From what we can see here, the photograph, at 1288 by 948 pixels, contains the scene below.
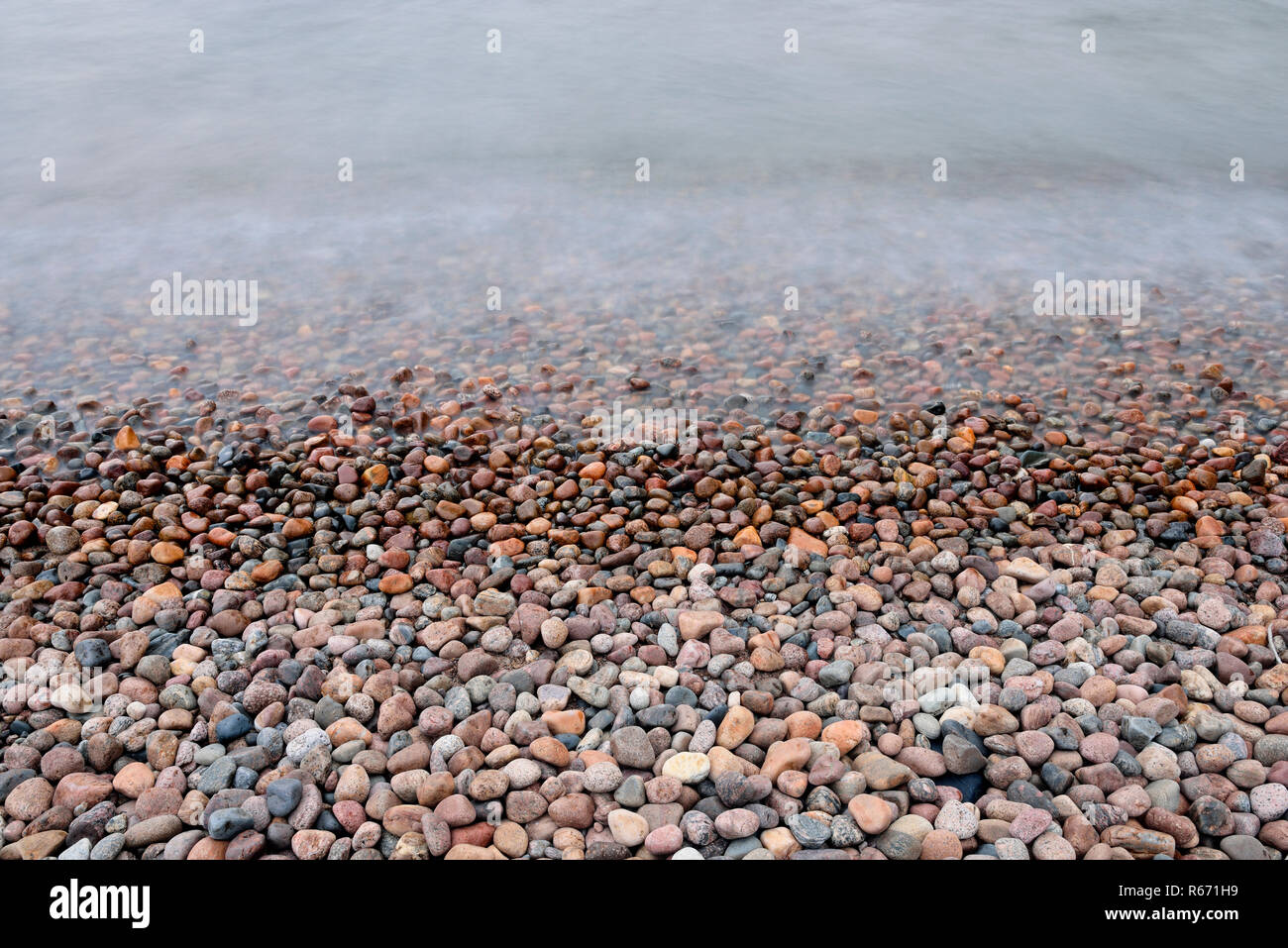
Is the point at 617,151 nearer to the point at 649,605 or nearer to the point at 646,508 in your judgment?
the point at 646,508

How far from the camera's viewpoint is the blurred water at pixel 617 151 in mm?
8297

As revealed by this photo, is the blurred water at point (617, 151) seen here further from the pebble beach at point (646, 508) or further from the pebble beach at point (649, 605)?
the pebble beach at point (649, 605)

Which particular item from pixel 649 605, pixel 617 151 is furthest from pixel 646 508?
pixel 617 151

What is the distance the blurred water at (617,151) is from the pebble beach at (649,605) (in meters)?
1.68

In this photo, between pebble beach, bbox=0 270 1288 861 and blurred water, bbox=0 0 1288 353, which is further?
blurred water, bbox=0 0 1288 353

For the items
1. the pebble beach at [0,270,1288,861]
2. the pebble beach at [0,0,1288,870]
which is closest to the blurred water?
the pebble beach at [0,0,1288,870]

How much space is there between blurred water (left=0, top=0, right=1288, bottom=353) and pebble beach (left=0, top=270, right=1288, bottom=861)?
1682mm

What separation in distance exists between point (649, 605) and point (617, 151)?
8839 mm

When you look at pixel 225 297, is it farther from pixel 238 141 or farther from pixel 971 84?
pixel 971 84

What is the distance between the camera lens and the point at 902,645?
3938 mm

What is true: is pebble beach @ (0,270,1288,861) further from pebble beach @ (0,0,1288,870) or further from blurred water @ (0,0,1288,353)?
blurred water @ (0,0,1288,353)

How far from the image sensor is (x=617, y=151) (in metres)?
11.7

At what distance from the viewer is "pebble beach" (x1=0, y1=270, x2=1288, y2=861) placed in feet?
10.6

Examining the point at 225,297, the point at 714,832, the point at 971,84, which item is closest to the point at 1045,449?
the point at 714,832
